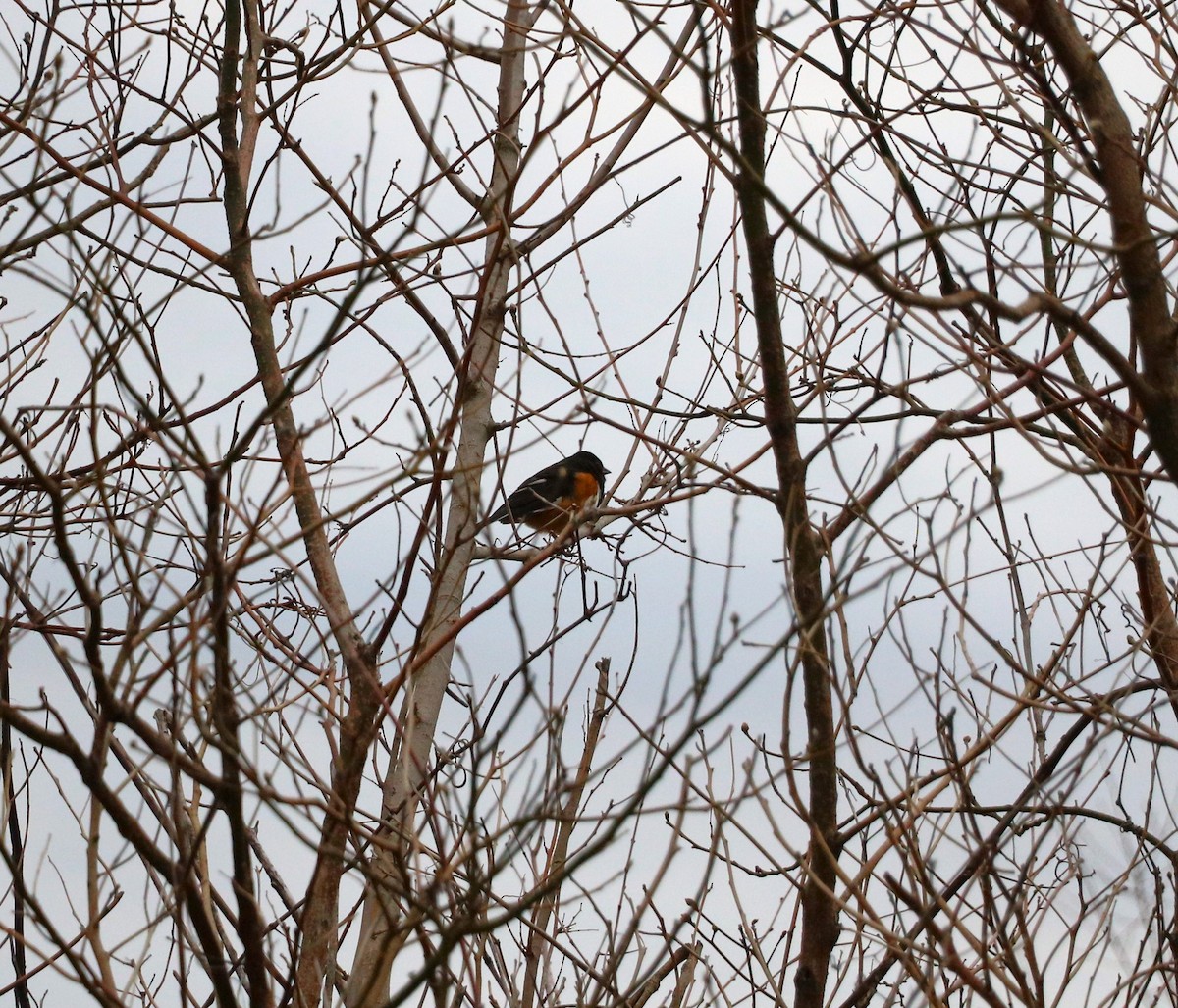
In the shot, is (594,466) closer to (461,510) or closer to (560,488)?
(560,488)

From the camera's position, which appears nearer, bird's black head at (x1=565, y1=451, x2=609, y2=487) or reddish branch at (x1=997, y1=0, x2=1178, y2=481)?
reddish branch at (x1=997, y1=0, x2=1178, y2=481)

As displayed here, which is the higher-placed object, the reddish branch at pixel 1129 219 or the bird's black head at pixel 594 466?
the bird's black head at pixel 594 466

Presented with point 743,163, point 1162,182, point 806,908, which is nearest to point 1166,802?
point 806,908

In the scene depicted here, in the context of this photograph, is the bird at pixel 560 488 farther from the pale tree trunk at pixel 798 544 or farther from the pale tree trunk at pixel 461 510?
the pale tree trunk at pixel 798 544

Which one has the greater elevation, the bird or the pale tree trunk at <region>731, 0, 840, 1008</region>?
the bird

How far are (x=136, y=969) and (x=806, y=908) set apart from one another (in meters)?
1.42

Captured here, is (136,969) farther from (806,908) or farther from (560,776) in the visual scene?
(806,908)

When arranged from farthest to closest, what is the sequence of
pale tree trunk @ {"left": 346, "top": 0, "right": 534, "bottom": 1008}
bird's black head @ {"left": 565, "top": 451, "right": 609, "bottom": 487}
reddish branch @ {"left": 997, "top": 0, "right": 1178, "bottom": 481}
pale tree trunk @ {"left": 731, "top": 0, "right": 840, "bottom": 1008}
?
bird's black head @ {"left": 565, "top": 451, "right": 609, "bottom": 487} < pale tree trunk @ {"left": 346, "top": 0, "right": 534, "bottom": 1008} < pale tree trunk @ {"left": 731, "top": 0, "right": 840, "bottom": 1008} < reddish branch @ {"left": 997, "top": 0, "right": 1178, "bottom": 481}

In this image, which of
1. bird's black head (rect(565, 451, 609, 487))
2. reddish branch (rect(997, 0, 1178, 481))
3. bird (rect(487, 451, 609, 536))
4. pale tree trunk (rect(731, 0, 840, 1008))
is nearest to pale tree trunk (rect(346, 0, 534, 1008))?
pale tree trunk (rect(731, 0, 840, 1008))

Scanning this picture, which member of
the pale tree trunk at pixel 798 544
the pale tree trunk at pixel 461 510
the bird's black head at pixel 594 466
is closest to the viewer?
the pale tree trunk at pixel 798 544

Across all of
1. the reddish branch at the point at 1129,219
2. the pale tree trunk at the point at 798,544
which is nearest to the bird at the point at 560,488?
the pale tree trunk at the point at 798,544

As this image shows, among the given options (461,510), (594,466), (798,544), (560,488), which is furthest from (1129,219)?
(594,466)

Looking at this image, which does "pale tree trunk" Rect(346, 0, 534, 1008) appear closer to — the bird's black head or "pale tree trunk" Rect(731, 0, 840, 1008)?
"pale tree trunk" Rect(731, 0, 840, 1008)

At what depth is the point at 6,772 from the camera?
3180 millimetres
